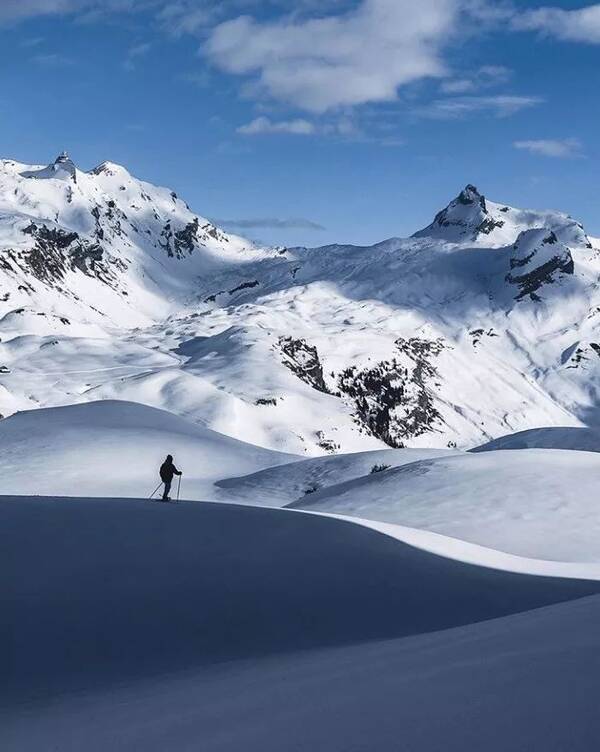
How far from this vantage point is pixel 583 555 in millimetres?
18078

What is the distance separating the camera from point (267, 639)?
10.3m

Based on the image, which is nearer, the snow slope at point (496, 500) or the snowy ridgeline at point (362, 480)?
the snowy ridgeline at point (362, 480)

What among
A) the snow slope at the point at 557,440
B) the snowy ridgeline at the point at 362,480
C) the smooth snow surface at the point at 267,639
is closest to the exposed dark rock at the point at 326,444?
the snow slope at the point at 557,440

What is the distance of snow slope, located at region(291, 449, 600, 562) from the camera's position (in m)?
19.5

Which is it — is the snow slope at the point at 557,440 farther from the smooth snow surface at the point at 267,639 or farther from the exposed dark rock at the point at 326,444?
the smooth snow surface at the point at 267,639

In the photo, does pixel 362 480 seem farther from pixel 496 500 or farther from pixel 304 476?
pixel 304 476

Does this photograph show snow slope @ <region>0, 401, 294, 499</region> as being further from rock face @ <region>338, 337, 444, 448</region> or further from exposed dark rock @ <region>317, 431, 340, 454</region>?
rock face @ <region>338, 337, 444, 448</region>

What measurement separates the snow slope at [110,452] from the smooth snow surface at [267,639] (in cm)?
1351

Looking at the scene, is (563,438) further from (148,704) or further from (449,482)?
(148,704)

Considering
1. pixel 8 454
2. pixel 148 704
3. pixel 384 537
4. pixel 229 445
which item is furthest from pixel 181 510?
pixel 229 445

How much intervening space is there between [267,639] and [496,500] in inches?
529

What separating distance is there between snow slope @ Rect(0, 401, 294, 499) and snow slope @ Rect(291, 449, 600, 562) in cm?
753

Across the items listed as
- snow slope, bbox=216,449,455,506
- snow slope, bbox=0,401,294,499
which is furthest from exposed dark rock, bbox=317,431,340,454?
snow slope, bbox=216,449,455,506

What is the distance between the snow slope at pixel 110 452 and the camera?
Result: 2997cm
